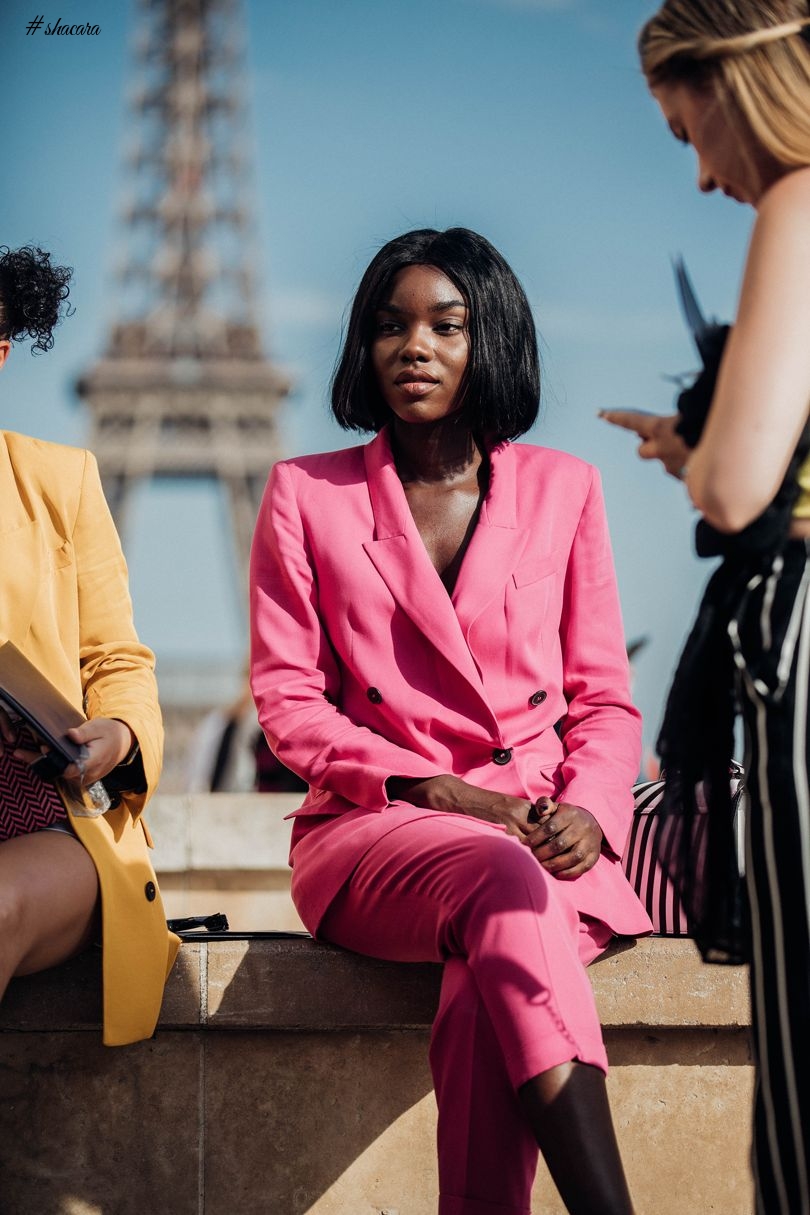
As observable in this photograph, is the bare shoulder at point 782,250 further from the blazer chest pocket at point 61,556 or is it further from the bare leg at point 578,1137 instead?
the blazer chest pocket at point 61,556

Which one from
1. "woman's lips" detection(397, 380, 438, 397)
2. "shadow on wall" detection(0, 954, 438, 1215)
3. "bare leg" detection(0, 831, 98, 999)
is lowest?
"shadow on wall" detection(0, 954, 438, 1215)

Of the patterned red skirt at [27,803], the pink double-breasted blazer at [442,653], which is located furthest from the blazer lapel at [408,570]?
the patterned red skirt at [27,803]

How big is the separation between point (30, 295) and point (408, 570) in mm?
978

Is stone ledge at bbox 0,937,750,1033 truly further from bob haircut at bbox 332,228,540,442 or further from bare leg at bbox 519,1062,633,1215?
bob haircut at bbox 332,228,540,442

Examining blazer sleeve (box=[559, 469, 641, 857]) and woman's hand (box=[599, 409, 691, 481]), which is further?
blazer sleeve (box=[559, 469, 641, 857])

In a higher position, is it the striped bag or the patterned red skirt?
the patterned red skirt

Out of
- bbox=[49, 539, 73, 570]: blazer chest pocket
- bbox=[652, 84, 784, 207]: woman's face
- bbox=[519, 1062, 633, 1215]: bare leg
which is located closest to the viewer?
bbox=[652, 84, 784, 207]: woman's face

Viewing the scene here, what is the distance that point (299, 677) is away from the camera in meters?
3.13

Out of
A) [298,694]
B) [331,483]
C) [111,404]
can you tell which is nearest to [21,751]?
[298,694]

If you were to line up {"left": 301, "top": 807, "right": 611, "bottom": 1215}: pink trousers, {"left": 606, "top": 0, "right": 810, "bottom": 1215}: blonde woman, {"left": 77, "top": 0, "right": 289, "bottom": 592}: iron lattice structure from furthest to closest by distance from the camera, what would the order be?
{"left": 77, "top": 0, "right": 289, "bottom": 592}: iron lattice structure, {"left": 301, "top": 807, "right": 611, "bottom": 1215}: pink trousers, {"left": 606, "top": 0, "right": 810, "bottom": 1215}: blonde woman

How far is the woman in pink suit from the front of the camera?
8.43 feet

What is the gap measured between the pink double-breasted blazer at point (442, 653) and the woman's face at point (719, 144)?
1.25 m

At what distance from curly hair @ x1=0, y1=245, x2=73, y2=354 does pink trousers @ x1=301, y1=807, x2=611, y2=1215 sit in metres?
1.39

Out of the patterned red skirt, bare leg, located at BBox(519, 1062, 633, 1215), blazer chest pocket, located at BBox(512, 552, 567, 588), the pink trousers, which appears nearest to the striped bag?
blazer chest pocket, located at BBox(512, 552, 567, 588)
